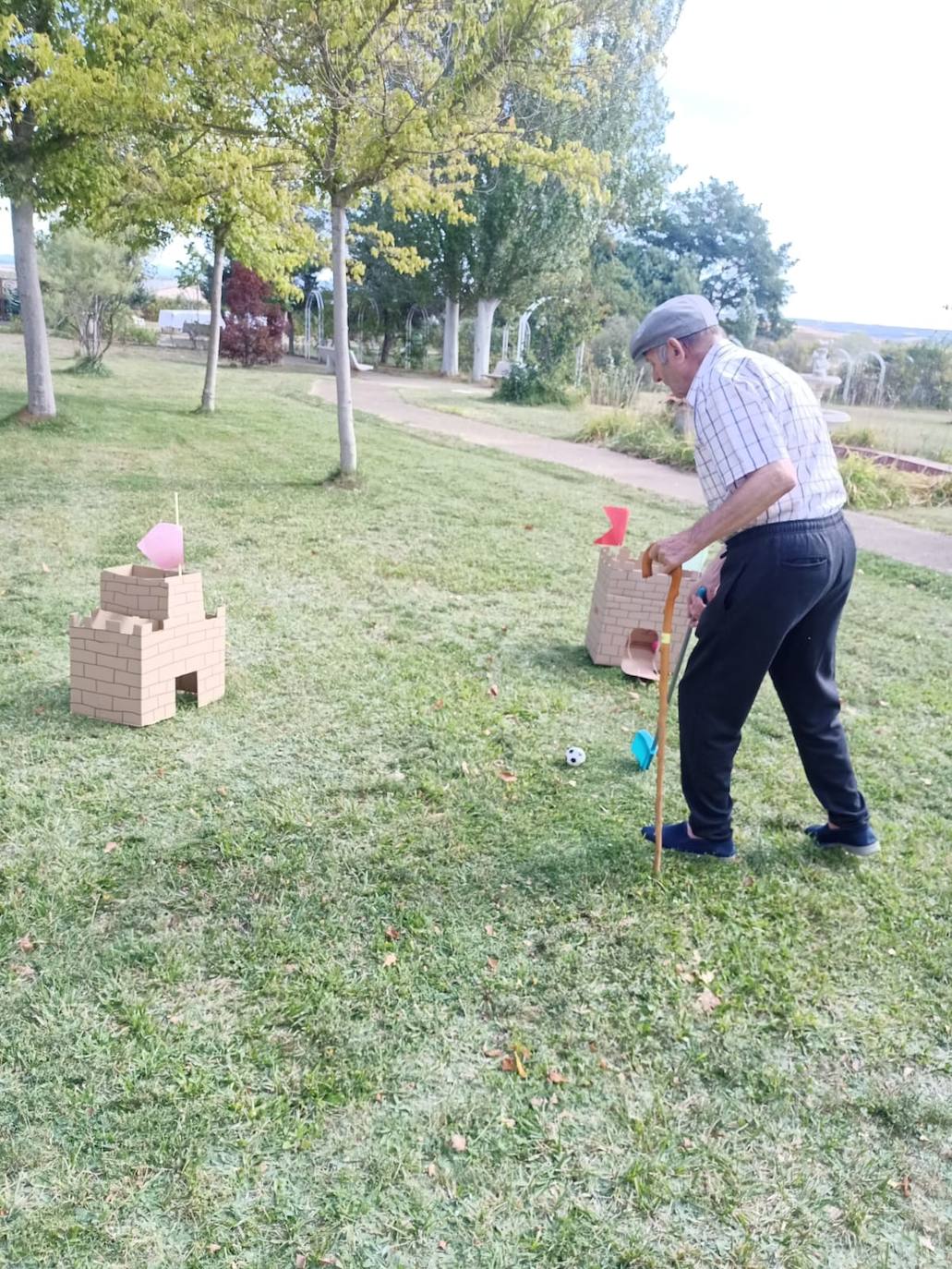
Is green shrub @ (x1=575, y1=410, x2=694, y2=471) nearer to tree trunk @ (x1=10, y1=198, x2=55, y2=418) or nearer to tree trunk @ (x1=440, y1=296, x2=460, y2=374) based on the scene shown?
tree trunk @ (x1=10, y1=198, x2=55, y2=418)

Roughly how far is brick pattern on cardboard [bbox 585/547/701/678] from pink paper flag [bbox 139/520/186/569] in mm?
2219

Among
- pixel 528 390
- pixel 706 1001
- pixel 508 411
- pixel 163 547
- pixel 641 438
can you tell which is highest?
pixel 528 390

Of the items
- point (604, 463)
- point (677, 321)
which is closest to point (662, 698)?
point (677, 321)

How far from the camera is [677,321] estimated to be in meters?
2.70

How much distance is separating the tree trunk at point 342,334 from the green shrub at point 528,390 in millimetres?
15185

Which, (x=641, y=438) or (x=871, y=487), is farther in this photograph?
(x=641, y=438)

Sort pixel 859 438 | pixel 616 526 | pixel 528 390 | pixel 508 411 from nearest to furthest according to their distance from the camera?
1. pixel 616 526
2. pixel 859 438
3. pixel 508 411
4. pixel 528 390

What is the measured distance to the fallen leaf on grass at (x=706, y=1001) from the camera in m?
2.54

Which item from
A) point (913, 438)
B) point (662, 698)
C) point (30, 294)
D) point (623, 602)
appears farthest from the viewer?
point (913, 438)

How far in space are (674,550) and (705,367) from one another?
1.82ft

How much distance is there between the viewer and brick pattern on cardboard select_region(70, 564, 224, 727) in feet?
12.7

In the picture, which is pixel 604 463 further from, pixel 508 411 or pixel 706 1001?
pixel 706 1001

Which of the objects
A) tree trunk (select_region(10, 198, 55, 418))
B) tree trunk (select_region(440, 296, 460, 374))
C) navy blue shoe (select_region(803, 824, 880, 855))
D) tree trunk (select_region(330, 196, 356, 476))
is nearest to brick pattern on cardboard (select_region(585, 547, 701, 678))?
navy blue shoe (select_region(803, 824, 880, 855))

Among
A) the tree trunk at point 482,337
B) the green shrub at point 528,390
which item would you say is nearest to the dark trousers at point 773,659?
the green shrub at point 528,390
